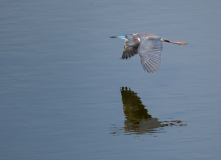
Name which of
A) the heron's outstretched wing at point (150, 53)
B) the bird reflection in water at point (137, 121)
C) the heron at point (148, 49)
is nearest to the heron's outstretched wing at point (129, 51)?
the heron at point (148, 49)

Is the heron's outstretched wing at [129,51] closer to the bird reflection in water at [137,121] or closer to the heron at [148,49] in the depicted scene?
the heron at [148,49]

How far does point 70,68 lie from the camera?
29.5 ft

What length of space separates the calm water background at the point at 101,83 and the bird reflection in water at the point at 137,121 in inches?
2.6

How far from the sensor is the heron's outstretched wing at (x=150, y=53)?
24.8ft

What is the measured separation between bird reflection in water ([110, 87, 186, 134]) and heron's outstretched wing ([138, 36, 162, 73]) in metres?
0.65

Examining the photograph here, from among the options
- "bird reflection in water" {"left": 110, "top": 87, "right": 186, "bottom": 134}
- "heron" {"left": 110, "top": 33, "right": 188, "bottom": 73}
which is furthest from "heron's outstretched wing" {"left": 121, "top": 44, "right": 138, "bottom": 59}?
"bird reflection in water" {"left": 110, "top": 87, "right": 186, "bottom": 134}

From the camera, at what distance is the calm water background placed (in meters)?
6.05

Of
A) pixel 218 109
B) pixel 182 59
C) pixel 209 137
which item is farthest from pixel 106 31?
pixel 209 137

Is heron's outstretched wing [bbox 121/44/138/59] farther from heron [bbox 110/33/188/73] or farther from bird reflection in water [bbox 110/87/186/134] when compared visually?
bird reflection in water [bbox 110/87/186/134]

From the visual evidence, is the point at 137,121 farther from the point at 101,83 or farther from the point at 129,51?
the point at 129,51

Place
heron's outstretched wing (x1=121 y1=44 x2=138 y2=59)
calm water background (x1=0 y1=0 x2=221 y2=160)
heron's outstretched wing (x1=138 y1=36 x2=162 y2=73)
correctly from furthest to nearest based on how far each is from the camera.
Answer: heron's outstretched wing (x1=121 y1=44 x2=138 y2=59), heron's outstretched wing (x1=138 y1=36 x2=162 y2=73), calm water background (x1=0 y1=0 x2=221 y2=160)

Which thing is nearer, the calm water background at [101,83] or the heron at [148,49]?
the calm water background at [101,83]

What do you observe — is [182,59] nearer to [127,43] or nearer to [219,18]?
[127,43]

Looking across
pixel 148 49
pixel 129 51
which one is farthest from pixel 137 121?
pixel 129 51
